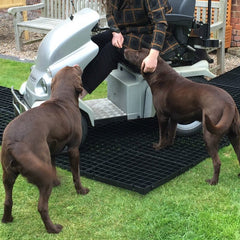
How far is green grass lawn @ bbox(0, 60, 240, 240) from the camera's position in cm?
277

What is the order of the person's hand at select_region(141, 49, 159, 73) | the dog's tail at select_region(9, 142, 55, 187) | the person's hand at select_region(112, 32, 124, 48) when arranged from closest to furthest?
the dog's tail at select_region(9, 142, 55, 187) → the person's hand at select_region(141, 49, 159, 73) → the person's hand at select_region(112, 32, 124, 48)

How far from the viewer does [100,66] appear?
4.05 meters

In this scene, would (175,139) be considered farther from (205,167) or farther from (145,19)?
(145,19)

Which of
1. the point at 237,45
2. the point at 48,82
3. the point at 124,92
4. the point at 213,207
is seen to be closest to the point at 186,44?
the point at 124,92

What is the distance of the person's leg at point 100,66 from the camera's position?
4051 mm

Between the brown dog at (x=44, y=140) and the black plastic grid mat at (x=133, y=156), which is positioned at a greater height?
the brown dog at (x=44, y=140)

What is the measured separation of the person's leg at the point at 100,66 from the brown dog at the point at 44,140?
0.74 metres

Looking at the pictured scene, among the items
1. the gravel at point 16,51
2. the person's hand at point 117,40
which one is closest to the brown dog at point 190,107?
the person's hand at point 117,40

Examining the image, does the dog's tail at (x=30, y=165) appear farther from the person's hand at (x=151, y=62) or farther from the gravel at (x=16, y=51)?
the gravel at (x=16, y=51)

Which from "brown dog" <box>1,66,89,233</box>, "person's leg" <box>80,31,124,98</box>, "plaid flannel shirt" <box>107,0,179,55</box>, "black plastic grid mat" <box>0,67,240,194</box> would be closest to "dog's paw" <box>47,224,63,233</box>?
"brown dog" <box>1,66,89,233</box>

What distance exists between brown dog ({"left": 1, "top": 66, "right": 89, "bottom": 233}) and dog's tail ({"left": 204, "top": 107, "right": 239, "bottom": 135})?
35.7 inches

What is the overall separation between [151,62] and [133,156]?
0.83m

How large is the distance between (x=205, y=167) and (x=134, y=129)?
1084mm

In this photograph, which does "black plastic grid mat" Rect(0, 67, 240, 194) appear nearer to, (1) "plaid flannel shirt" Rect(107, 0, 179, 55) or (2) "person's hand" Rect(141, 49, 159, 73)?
(2) "person's hand" Rect(141, 49, 159, 73)
